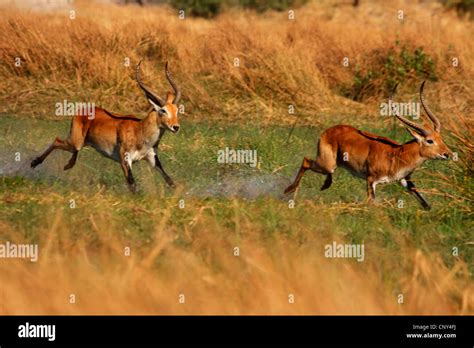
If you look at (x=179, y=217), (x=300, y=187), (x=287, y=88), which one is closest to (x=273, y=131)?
(x=287, y=88)

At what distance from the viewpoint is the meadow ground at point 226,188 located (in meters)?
6.98

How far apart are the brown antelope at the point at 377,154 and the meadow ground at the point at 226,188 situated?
0.64 feet

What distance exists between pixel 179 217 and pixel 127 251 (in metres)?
1.58

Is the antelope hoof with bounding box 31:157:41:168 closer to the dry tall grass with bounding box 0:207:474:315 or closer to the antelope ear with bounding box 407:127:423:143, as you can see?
the antelope ear with bounding box 407:127:423:143

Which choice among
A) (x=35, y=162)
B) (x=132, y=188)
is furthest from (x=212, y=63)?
(x=132, y=188)

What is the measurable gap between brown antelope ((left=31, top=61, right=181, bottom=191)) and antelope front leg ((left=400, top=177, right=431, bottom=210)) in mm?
2349

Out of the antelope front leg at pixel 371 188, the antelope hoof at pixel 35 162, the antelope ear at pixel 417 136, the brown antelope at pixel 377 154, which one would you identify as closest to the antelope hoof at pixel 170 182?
the brown antelope at pixel 377 154

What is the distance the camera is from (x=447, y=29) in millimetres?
21188

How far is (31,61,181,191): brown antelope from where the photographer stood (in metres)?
12.0

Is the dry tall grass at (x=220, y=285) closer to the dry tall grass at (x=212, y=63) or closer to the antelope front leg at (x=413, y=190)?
the antelope front leg at (x=413, y=190)

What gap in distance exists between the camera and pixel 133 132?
12188mm

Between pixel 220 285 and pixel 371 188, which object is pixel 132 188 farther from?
pixel 220 285

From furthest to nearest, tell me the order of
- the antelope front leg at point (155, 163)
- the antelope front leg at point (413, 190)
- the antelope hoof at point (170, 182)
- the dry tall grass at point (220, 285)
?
the antelope front leg at point (155, 163), the antelope hoof at point (170, 182), the antelope front leg at point (413, 190), the dry tall grass at point (220, 285)
